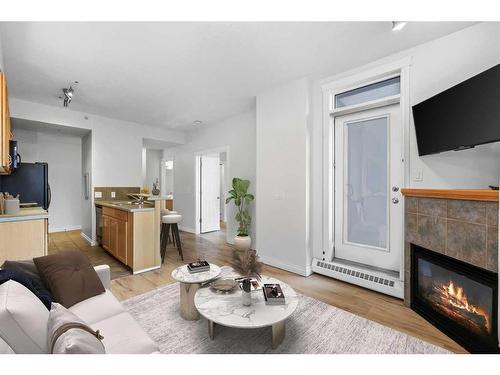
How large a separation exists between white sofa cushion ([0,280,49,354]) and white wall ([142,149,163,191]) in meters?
6.96

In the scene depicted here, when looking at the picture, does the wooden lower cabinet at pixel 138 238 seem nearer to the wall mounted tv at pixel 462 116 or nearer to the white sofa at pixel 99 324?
the white sofa at pixel 99 324

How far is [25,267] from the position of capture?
155 centimetres

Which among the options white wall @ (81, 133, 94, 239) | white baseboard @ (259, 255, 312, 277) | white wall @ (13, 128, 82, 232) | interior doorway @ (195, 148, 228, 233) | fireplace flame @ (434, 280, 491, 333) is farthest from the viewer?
interior doorway @ (195, 148, 228, 233)

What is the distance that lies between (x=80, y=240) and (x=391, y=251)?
231 inches

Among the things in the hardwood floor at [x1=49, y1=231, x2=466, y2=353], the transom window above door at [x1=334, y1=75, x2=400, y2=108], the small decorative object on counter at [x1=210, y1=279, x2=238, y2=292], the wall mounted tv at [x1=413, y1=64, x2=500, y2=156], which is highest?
the transom window above door at [x1=334, y1=75, x2=400, y2=108]

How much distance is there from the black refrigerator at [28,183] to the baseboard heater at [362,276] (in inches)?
185

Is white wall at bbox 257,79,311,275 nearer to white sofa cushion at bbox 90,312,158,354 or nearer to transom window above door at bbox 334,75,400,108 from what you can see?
transom window above door at bbox 334,75,400,108

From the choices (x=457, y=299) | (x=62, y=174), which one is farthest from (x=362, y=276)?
(x=62, y=174)

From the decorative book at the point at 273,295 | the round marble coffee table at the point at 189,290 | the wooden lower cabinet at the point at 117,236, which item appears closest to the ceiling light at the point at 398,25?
the decorative book at the point at 273,295

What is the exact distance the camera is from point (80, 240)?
5020 millimetres

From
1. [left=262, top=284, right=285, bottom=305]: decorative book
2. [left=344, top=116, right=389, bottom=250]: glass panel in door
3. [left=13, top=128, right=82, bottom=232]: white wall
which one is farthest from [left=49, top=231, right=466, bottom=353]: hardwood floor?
[left=13, top=128, right=82, bottom=232]: white wall

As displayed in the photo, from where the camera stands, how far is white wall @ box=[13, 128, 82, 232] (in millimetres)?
5457

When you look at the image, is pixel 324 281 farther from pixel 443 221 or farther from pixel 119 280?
pixel 119 280
